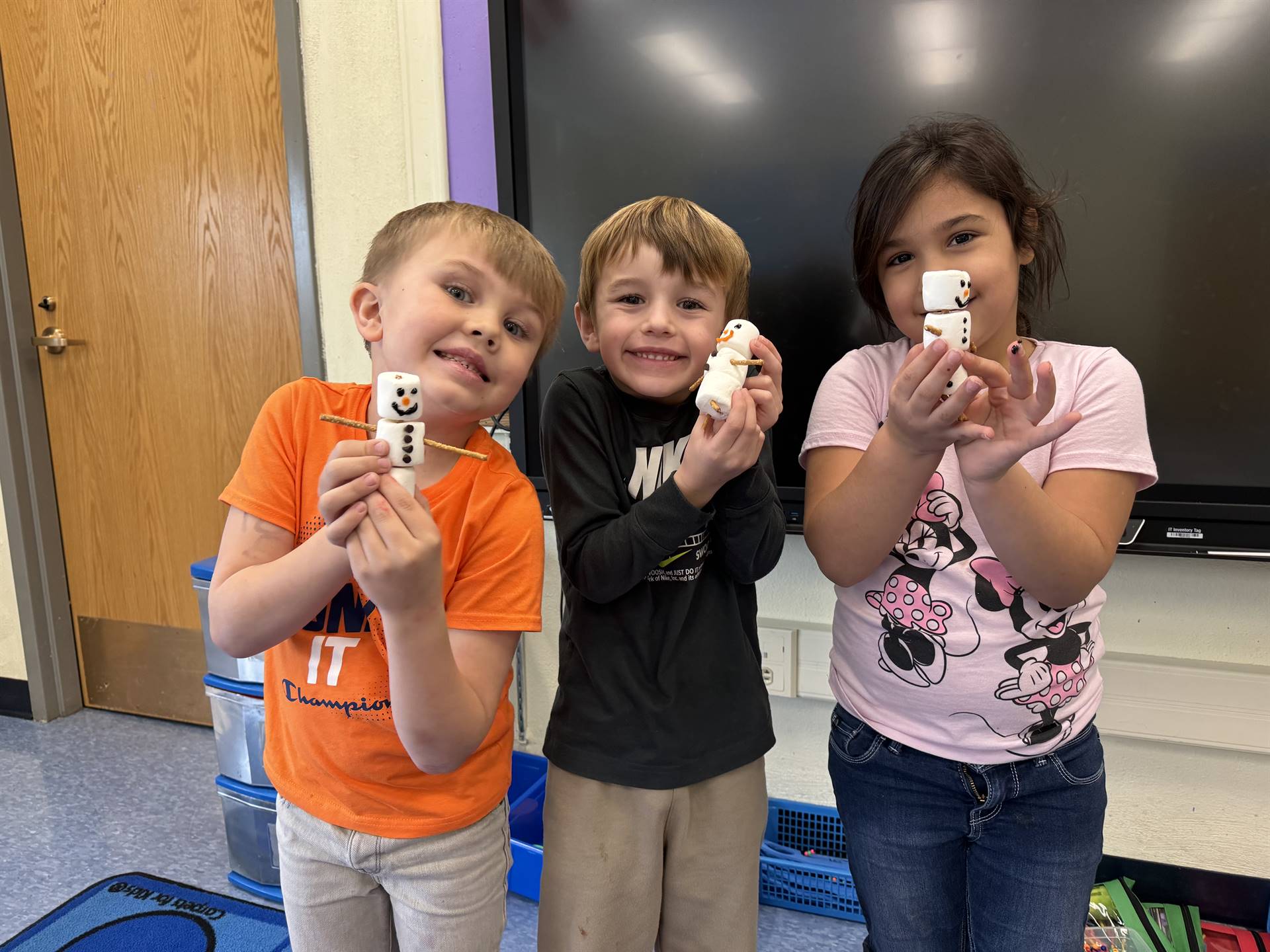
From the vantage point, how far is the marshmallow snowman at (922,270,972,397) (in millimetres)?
793

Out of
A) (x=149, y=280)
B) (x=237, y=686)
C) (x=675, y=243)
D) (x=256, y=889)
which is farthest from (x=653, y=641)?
(x=149, y=280)

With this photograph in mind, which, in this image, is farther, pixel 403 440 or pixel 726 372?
pixel 726 372

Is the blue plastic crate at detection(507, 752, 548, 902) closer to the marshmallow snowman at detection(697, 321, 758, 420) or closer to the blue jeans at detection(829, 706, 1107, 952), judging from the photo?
the blue jeans at detection(829, 706, 1107, 952)

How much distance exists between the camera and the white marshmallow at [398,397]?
2.32 ft

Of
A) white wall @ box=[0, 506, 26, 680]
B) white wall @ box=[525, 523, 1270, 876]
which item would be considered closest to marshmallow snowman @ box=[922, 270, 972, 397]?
white wall @ box=[525, 523, 1270, 876]

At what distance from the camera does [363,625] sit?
0.88 meters

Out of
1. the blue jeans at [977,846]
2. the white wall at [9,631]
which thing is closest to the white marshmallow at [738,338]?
the blue jeans at [977,846]

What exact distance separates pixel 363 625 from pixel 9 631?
241cm

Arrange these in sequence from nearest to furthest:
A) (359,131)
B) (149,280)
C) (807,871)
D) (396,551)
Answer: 1. (396,551)
2. (807,871)
3. (359,131)
4. (149,280)

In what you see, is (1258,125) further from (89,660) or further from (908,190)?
(89,660)

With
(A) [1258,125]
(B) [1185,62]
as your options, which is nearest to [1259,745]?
(A) [1258,125]

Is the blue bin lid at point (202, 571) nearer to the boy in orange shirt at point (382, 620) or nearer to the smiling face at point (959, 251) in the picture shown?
Result: the boy in orange shirt at point (382, 620)

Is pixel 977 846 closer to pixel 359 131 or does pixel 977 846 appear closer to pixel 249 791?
pixel 249 791

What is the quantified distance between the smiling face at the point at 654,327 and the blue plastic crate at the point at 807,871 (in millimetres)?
1068
